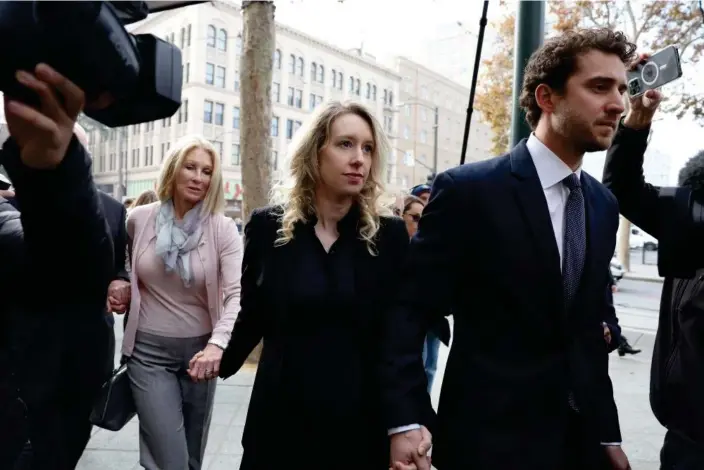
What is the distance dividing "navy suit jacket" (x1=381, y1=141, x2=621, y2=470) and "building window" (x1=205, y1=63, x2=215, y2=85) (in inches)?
1681

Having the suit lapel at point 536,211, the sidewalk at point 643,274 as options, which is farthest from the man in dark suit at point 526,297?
the sidewalk at point 643,274

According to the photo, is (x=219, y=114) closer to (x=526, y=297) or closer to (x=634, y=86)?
(x=634, y=86)

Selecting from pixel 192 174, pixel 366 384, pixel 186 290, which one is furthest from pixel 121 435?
pixel 366 384

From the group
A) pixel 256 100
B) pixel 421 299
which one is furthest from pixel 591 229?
pixel 256 100

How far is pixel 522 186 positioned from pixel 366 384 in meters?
0.91

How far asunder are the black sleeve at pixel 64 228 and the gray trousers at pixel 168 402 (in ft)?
6.23

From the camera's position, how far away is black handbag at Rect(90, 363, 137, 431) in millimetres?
2693

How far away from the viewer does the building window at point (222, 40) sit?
42.5 meters

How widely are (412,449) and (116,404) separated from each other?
1566 millimetres

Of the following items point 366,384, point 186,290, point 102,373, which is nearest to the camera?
point 102,373

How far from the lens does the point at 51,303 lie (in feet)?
3.97

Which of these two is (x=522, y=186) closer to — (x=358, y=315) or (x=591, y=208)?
(x=591, y=208)

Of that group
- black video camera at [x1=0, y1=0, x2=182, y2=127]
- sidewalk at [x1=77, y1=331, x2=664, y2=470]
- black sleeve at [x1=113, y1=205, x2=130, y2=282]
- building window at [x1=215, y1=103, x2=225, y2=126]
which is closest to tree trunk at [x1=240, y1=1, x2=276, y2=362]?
sidewalk at [x1=77, y1=331, x2=664, y2=470]

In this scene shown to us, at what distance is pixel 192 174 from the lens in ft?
10.8
